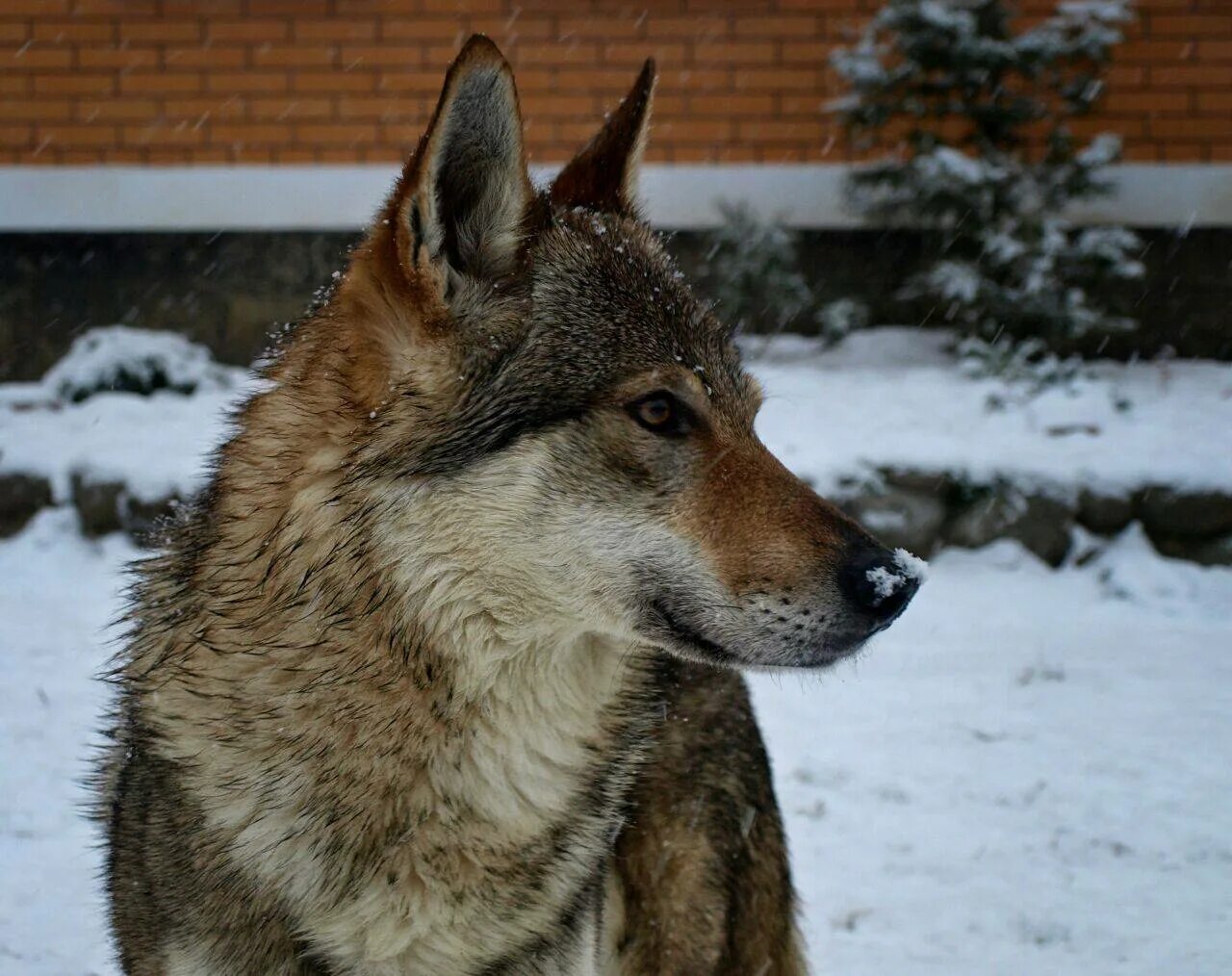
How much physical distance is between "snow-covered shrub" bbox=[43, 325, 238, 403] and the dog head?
5.07 m

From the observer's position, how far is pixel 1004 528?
20.2 ft

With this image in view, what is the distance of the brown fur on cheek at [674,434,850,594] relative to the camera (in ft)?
6.66

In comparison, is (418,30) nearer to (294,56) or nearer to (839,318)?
(294,56)

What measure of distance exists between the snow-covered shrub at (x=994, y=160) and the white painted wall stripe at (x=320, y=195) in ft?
1.17

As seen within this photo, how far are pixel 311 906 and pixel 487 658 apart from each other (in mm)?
508

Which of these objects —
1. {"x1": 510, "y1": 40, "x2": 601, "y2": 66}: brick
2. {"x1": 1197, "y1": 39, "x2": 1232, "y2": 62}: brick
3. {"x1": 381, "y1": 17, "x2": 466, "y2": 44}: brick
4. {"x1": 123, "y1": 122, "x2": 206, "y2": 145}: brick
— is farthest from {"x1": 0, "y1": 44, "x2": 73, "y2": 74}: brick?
{"x1": 1197, "y1": 39, "x2": 1232, "y2": 62}: brick

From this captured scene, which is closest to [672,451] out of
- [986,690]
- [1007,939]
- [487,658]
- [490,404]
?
[490,404]

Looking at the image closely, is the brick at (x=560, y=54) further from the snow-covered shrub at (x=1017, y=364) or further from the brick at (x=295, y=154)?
the snow-covered shrub at (x=1017, y=364)

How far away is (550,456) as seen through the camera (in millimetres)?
2064

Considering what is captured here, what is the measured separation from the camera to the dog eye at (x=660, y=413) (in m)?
2.11

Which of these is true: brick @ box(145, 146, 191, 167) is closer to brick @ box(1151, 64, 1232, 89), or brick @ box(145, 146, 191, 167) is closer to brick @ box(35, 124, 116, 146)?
brick @ box(35, 124, 116, 146)

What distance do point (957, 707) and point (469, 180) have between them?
12.0 ft

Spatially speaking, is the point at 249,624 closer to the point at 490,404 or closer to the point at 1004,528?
the point at 490,404

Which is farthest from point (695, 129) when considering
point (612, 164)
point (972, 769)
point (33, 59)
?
point (612, 164)
